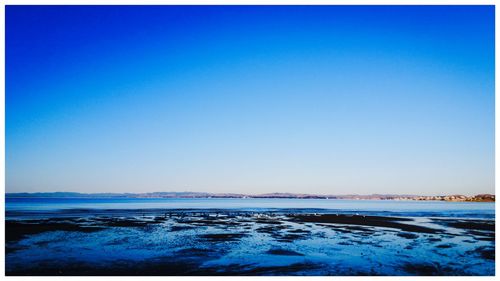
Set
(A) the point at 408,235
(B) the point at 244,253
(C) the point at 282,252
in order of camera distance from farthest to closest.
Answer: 1. (A) the point at 408,235
2. (C) the point at 282,252
3. (B) the point at 244,253

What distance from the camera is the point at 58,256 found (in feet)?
51.1

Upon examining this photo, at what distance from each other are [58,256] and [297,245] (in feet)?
40.4

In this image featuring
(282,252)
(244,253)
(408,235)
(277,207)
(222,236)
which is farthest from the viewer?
(277,207)

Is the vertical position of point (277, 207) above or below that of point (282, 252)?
below

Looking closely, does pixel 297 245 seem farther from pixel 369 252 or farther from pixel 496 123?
pixel 496 123

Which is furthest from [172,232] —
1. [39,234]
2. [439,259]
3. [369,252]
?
[439,259]

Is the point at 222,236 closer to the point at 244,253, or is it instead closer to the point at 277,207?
the point at 244,253

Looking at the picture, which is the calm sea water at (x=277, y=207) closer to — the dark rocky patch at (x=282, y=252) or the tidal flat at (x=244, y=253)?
the tidal flat at (x=244, y=253)

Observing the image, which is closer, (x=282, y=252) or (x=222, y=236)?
(x=282, y=252)

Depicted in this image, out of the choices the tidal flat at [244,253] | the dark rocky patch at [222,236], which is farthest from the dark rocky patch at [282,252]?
the dark rocky patch at [222,236]

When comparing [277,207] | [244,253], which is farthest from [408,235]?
[277,207]

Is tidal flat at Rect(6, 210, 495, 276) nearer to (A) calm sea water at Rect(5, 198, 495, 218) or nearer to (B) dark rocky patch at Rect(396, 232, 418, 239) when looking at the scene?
(B) dark rocky patch at Rect(396, 232, 418, 239)

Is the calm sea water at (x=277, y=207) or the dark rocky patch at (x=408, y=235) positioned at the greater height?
the dark rocky patch at (x=408, y=235)

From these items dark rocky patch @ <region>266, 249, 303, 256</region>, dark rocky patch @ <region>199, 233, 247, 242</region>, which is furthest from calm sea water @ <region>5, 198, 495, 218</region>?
dark rocky patch @ <region>266, 249, 303, 256</region>
